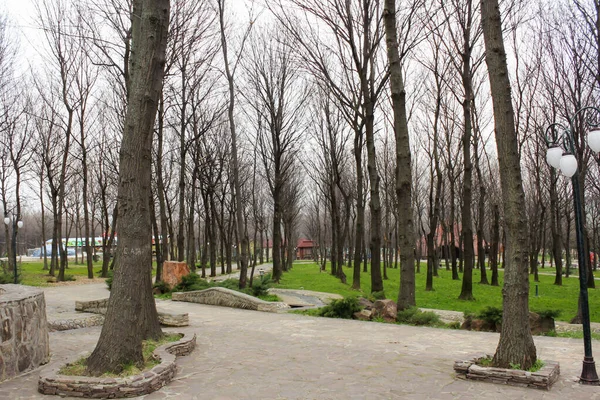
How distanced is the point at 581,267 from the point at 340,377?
3380mm

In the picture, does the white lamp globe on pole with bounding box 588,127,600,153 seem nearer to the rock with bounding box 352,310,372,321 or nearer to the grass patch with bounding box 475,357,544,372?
the grass patch with bounding box 475,357,544,372

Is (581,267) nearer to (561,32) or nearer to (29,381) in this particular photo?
(29,381)

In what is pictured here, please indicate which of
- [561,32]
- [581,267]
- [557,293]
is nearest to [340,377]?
[581,267]

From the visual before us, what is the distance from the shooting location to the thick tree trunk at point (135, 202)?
19.6 feet

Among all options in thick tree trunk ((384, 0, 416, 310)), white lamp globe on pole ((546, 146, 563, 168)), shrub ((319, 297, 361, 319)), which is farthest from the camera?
shrub ((319, 297, 361, 319))

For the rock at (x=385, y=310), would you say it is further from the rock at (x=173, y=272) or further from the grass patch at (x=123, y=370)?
the rock at (x=173, y=272)

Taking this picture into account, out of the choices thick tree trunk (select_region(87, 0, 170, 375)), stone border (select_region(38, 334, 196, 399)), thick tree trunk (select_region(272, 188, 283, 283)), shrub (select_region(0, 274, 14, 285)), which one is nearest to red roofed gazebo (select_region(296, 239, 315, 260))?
thick tree trunk (select_region(272, 188, 283, 283))

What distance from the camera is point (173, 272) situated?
61.8 ft

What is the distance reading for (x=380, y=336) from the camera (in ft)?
31.0

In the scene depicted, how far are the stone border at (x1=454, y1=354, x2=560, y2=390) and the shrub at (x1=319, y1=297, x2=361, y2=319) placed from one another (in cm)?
587

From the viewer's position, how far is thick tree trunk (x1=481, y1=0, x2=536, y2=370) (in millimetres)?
6125

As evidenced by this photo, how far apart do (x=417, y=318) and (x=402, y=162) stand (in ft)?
11.8

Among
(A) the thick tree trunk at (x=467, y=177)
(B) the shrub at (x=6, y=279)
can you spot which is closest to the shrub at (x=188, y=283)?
(B) the shrub at (x=6, y=279)

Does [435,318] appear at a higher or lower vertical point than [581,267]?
lower
